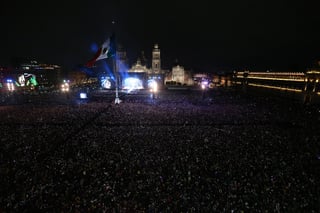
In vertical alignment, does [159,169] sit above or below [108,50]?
below

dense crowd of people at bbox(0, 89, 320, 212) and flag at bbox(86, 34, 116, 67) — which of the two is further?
flag at bbox(86, 34, 116, 67)

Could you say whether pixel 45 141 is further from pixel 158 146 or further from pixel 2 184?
pixel 158 146

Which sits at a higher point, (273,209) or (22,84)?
(22,84)

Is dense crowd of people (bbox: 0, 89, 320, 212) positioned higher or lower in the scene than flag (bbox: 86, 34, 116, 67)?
lower

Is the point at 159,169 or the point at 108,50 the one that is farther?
the point at 108,50

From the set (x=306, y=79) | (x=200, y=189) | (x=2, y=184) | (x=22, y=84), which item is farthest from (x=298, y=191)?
(x=22, y=84)

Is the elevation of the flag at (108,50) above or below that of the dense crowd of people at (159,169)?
above

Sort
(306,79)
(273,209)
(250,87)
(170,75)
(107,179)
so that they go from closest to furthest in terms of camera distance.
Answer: (273,209), (107,179), (306,79), (250,87), (170,75)

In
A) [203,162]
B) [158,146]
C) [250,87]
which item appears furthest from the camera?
[250,87]
